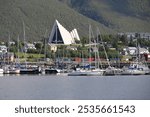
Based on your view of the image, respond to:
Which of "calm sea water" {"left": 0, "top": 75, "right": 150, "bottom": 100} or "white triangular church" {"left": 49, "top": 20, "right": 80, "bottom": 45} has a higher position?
"white triangular church" {"left": 49, "top": 20, "right": 80, "bottom": 45}

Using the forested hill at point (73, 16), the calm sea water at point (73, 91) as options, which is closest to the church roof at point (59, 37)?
the forested hill at point (73, 16)

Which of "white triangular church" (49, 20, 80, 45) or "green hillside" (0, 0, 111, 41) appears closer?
"white triangular church" (49, 20, 80, 45)

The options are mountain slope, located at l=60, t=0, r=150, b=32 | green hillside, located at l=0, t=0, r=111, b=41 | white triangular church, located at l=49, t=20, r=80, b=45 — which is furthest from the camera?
mountain slope, located at l=60, t=0, r=150, b=32

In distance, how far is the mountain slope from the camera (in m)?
123

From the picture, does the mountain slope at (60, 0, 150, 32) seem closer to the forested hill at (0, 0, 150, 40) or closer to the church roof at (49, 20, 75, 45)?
the forested hill at (0, 0, 150, 40)

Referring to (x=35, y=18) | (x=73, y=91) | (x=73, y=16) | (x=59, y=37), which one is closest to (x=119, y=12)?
(x=73, y=16)

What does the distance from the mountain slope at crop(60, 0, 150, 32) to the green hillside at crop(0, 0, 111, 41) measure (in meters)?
5.14

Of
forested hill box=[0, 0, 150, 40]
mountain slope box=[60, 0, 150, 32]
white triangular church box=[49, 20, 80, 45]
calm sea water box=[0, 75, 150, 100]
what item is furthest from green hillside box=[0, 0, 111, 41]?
calm sea water box=[0, 75, 150, 100]

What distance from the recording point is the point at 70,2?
143m

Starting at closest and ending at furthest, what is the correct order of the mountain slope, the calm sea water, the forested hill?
1. the calm sea water
2. the forested hill
3. the mountain slope

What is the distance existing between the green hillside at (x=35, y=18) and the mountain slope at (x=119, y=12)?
16.9ft

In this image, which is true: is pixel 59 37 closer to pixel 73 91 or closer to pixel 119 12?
pixel 119 12

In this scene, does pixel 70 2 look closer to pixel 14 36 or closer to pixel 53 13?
pixel 53 13

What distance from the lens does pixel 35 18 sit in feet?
363
